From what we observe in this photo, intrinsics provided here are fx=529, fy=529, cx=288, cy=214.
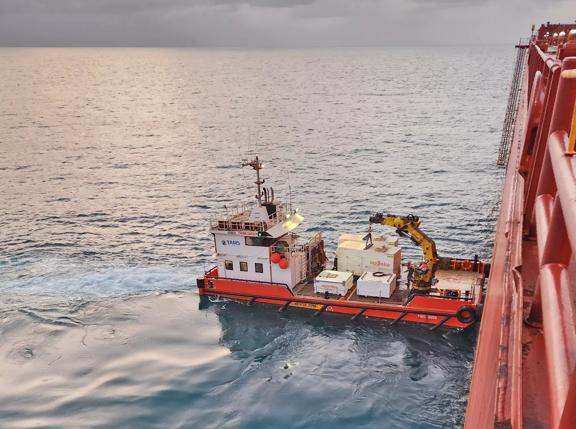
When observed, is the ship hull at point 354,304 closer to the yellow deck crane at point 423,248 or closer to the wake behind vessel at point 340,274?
the wake behind vessel at point 340,274

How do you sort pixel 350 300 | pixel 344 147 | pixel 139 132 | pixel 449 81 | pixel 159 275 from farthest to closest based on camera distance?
1. pixel 449 81
2. pixel 139 132
3. pixel 344 147
4. pixel 159 275
5. pixel 350 300

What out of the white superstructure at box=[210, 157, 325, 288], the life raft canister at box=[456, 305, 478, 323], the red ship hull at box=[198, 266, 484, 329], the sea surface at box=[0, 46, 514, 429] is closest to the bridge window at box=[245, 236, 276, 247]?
the white superstructure at box=[210, 157, 325, 288]

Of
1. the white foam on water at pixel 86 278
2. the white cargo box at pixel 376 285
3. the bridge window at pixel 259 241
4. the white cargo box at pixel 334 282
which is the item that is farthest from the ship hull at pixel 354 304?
the white foam on water at pixel 86 278

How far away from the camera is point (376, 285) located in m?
27.6

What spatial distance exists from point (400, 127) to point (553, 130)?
8495cm

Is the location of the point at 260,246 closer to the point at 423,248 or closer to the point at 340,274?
the point at 340,274

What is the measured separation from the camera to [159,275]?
33.7 meters

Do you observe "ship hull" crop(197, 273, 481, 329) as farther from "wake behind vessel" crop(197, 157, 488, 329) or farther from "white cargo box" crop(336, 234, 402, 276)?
"white cargo box" crop(336, 234, 402, 276)

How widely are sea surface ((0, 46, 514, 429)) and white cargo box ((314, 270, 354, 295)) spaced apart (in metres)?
1.53

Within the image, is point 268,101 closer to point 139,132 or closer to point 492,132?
point 139,132

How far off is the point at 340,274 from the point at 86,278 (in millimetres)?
16067

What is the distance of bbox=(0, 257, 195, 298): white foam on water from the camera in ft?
103

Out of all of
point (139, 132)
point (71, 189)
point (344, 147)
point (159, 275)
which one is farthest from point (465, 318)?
point (139, 132)

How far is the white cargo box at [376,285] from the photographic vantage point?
1084 inches
